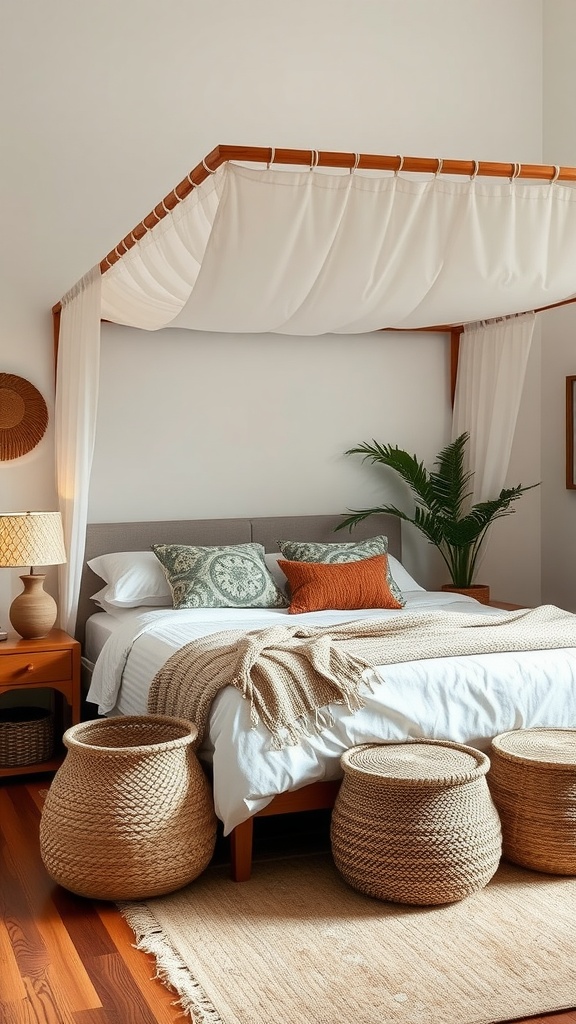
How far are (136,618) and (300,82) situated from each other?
2.98 metres

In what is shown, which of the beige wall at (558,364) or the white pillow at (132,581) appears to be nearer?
the white pillow at (132,581)

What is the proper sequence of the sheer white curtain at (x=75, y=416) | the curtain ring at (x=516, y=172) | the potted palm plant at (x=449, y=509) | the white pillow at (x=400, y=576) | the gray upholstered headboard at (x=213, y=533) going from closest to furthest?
the curtain ring at (x=516, y=172), the sheer white curtain at (x=75, y=416), the gray upholstered headboard at (x=213, y=533), the white pillow at (x=400, y=576), the potted palm plant at (x=449, y=509)

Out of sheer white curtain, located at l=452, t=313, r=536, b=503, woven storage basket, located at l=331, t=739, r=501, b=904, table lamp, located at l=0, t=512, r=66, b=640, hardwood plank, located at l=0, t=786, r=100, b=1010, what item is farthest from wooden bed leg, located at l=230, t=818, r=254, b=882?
sheer white curtain, located at l=452, t=313, r=536, b=503

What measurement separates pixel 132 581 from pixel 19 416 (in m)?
0.96

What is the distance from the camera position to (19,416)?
4.78m

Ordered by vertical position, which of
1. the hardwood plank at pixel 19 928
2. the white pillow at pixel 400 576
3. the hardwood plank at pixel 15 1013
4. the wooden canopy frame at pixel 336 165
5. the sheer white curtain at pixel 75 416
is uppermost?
the wooden canopy frame at pixel 336 165

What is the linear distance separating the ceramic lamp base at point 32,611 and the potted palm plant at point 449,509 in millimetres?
1646

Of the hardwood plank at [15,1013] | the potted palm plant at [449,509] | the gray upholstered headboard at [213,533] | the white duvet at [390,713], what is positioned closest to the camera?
the hardwood plank at [15,1013]

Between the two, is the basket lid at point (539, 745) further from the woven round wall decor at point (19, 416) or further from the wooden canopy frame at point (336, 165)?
the woven round wall decor at point (19, 416)

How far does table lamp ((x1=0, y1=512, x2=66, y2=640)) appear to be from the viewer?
13.9ft

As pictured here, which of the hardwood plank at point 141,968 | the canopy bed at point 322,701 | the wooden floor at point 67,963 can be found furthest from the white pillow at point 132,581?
the hardwood plank at point 141,968

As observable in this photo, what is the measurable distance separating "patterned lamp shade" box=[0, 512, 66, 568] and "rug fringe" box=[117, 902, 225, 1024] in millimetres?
1706

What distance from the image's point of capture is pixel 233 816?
2990mm

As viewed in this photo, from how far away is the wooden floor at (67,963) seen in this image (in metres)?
2.32
